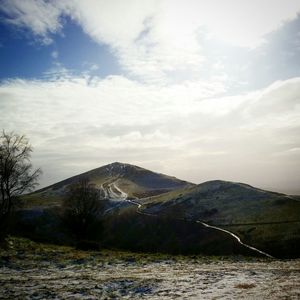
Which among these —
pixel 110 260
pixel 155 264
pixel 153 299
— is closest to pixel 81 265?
pixel 110 260

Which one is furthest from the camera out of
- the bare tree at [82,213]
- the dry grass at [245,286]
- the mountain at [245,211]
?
the bare tree at [82,213]

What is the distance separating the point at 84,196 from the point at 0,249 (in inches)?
1480

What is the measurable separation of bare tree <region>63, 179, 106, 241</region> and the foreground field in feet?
127

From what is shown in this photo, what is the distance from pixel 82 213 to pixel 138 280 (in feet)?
162

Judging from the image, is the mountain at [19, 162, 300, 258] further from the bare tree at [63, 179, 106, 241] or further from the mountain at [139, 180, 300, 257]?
the bare tree at [63, 179, 106, 241]

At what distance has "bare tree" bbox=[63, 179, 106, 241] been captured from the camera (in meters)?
67.0

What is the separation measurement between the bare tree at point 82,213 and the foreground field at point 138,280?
127ft

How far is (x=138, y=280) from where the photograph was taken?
1950 cm

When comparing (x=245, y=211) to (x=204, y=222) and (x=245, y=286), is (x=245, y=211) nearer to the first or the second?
(x=204, y=222)

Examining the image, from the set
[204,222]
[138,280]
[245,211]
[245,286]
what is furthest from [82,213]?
[245,286]

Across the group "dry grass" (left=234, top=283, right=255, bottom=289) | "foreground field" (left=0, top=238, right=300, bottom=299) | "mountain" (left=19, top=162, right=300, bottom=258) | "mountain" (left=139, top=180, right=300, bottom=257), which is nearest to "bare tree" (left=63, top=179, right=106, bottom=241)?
"mountain" (left=19, top=162, right=300, bottom=258)

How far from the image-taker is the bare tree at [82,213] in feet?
220

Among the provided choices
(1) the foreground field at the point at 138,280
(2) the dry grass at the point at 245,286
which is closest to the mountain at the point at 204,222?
(1) the foreground field at the point at 138,280

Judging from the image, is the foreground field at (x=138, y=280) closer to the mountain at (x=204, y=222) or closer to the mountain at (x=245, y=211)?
the mountain at (x=204, y=222)
